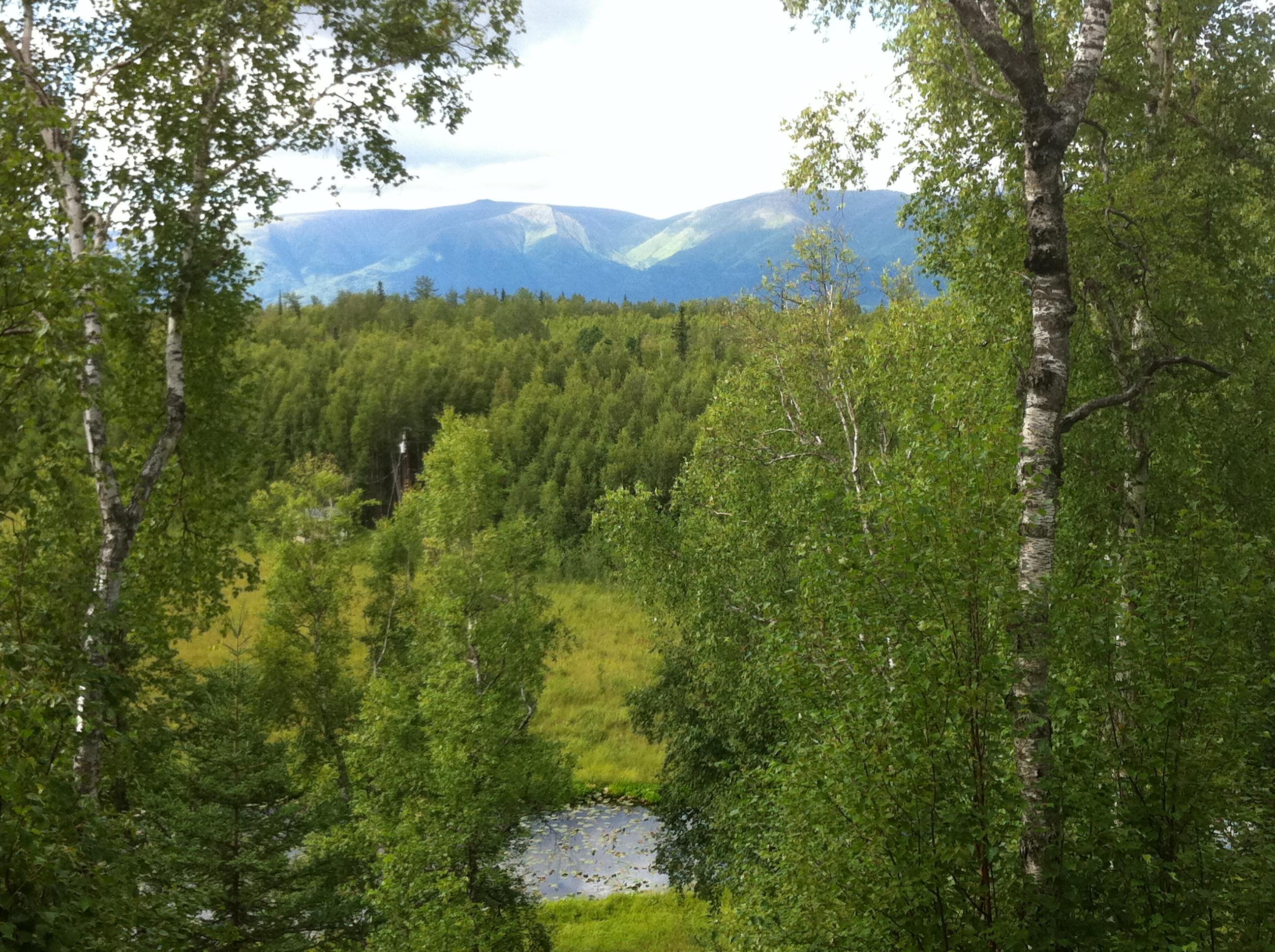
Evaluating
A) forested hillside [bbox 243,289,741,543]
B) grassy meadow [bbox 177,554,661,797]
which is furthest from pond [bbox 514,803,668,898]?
forested hillside [bbox 243,289,741,543]

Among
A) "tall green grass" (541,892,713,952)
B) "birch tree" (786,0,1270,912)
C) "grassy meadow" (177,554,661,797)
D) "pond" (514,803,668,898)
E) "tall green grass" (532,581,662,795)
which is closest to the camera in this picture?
"birch tree" (786,0,1270,912)

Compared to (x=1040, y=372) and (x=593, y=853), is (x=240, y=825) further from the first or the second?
(x=593, y=853)

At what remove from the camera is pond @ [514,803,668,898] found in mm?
28750

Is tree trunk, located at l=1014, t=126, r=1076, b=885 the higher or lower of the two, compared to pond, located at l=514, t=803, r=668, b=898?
higher

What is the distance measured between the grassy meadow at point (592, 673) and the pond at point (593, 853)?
6.79 ft

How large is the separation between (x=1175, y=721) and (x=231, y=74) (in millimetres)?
12663

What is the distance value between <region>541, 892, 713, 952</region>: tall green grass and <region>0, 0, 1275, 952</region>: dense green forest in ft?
0.70

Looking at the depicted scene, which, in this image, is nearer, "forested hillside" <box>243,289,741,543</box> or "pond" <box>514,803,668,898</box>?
"pond" <box>514,803,668,898</box>

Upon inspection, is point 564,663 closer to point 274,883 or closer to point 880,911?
point 274,883

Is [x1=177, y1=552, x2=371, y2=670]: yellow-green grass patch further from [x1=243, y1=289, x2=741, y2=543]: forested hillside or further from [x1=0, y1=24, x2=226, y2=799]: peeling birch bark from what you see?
[x1=0, y1=24, x2=226, y2=799]: peeling birch bark

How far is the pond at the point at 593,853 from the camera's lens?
28750 mm

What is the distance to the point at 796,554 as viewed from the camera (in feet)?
→ 48.5

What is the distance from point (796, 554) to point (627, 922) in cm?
1631

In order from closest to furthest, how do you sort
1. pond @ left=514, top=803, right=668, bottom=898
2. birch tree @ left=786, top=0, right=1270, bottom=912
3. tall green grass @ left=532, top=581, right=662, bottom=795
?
birch tree @ left=786, top=0, right=1270, bottom=912 → pond @ left=514, top=803, right=668, bottom=898 → tall green grass @ left=532, top=581, right=662, bottom=795
